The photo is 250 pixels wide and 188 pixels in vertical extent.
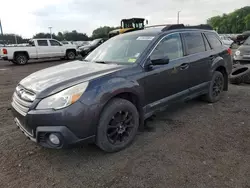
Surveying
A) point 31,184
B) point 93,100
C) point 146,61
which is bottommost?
point 31,184

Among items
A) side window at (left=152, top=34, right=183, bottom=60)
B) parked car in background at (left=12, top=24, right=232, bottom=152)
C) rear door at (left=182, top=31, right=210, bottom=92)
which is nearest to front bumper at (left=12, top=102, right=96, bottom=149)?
parked car in background at (left=12, top=24, right=232, bottom=152)

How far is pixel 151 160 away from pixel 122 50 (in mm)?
1902

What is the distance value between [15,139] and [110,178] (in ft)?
6.05

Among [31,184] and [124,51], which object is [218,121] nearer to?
[124,51]

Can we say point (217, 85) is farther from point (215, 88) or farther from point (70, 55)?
point (70, 55)

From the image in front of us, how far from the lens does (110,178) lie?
7.98ft

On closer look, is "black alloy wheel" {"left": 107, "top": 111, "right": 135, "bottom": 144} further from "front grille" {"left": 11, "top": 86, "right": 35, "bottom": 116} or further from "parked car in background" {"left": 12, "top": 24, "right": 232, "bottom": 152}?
"front grille" {"left": 11, "top": 86, "right": 35, "bottom": 116}

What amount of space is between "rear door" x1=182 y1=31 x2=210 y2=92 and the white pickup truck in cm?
1297

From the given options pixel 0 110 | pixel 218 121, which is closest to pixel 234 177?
pixel 218 121

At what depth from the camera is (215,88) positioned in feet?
16.0

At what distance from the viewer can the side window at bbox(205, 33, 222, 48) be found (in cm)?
470

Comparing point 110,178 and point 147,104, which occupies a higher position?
point 147,104

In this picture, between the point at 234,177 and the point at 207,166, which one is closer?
the point at 234,177

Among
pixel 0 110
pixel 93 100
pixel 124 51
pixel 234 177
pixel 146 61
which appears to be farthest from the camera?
pixel 0 110
